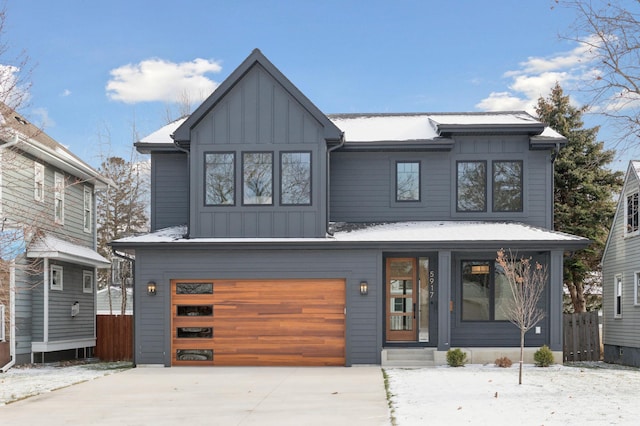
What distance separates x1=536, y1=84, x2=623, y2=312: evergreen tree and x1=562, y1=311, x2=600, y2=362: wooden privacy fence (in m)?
5.16

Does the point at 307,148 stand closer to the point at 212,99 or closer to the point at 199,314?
the point at 212,99

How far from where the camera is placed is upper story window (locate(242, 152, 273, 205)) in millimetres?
17859

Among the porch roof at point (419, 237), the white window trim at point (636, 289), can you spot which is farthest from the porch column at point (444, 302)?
the white window trim at point (636, 289)

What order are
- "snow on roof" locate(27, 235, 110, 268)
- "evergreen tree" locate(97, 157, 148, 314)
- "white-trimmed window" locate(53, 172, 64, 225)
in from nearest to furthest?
"snow on roof" locate(27, 235, 110, 268), "white-trimmed window" locate(53, 172, 64, 225), "evergreen tree" locate(97, 157, 148, 314)

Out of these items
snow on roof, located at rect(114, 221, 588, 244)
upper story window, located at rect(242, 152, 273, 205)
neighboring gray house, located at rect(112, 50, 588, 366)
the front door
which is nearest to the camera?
snow on roof, located at rect(114, 221, 588, 244)

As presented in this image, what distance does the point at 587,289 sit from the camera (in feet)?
103

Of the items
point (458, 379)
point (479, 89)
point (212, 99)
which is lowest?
point (458, 379)

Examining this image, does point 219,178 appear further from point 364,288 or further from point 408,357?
point 408,357

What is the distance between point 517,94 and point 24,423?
25205 mm

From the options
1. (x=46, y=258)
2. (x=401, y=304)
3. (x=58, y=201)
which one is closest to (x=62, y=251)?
(x=46, y=258)

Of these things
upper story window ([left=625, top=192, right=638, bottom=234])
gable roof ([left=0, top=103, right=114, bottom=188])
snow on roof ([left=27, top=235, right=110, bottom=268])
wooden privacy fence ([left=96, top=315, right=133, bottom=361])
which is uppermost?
gable roof ([left=0, top=103, right=114, bottom=188])

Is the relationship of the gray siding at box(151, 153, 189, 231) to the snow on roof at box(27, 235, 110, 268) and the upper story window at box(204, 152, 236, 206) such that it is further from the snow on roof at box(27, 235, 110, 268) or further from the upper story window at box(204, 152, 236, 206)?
the snow on roof at box(27, 235, 110, 268)

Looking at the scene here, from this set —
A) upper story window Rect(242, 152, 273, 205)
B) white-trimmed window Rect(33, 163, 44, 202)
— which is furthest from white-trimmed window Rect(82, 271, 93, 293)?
upper story window Rect(242, 152, 273, 205)

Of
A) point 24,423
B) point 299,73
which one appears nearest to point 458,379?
point 24,423
